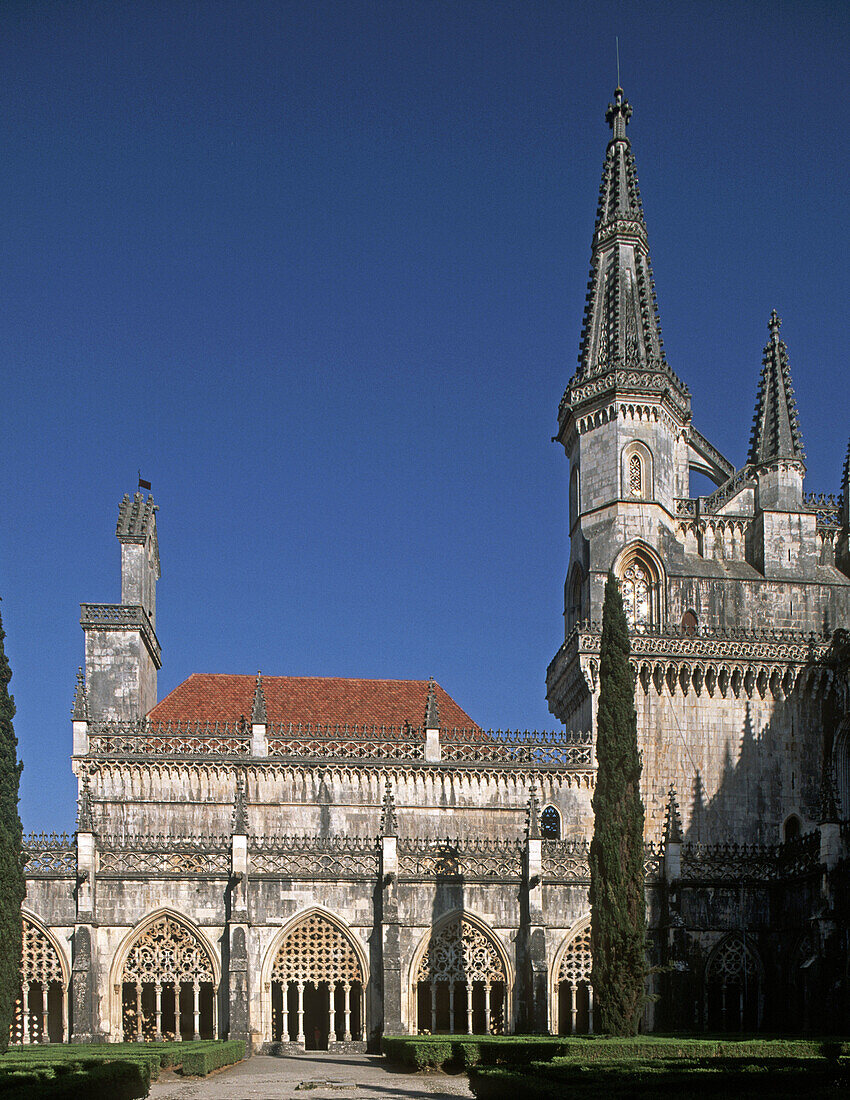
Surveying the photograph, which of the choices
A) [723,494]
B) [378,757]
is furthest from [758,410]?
[378,757]

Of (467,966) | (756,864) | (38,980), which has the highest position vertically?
(756,864)

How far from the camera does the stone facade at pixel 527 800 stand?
35.5m

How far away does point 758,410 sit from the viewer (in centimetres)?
5022

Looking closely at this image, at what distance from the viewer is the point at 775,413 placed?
162ft

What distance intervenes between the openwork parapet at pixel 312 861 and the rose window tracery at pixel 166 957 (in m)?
2.60

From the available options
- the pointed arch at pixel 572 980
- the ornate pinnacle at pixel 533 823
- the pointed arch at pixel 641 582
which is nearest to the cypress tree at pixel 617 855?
the pointed arch at pixel 572 980

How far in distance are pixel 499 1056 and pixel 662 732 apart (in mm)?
19720

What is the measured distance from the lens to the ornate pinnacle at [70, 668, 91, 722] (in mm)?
43844

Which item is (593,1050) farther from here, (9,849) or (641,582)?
(641,582)

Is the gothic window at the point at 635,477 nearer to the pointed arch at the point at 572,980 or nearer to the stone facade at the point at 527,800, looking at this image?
the stone facade at the point at 527,800

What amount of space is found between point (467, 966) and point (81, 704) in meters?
16.3

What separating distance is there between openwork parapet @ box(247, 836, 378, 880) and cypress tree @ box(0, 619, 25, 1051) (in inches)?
276

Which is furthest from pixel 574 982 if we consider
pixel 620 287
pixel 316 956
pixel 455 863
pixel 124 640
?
pixel 620 287

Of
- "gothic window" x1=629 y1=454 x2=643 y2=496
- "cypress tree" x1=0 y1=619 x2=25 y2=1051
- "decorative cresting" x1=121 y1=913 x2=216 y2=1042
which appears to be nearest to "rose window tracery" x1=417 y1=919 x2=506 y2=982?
"decorative cresting" x1=121 y1=913 x2=216 y2=1042
